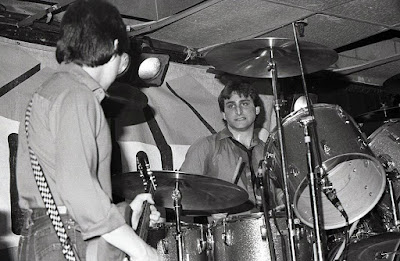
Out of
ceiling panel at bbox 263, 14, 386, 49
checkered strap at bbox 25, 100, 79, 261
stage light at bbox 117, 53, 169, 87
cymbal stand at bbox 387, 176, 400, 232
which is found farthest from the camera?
ceiling panel at bbox 263, 14, 386, 49

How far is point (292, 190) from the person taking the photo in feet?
11.7

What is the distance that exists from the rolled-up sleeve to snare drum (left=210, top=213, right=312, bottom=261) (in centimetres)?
216

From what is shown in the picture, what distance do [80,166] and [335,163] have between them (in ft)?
7.37

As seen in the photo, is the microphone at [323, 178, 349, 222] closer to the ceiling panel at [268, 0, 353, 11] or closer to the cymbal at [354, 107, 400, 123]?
the ceiling panel at [268, 0, 353, 11]

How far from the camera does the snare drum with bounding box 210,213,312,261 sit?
12.9 feet

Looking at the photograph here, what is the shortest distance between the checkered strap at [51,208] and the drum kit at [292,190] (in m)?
1.43

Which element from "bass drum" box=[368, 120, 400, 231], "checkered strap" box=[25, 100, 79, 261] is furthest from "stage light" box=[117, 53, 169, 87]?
"checkered strap" box=[25, 100, 79, 261]

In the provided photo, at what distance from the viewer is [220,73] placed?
5.75 m

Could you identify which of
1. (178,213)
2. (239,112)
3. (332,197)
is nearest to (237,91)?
(239,112)

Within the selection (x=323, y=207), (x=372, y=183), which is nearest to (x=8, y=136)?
(x=323, y=207)

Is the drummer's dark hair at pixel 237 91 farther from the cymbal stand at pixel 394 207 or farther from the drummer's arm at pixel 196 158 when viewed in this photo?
the cymbal stand at pixel 394 207

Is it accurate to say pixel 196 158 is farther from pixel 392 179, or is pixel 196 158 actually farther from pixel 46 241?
pixel 46 241

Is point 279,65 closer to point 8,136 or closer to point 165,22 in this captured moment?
point 165,22

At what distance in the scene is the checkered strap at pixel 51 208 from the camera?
1953 mm
